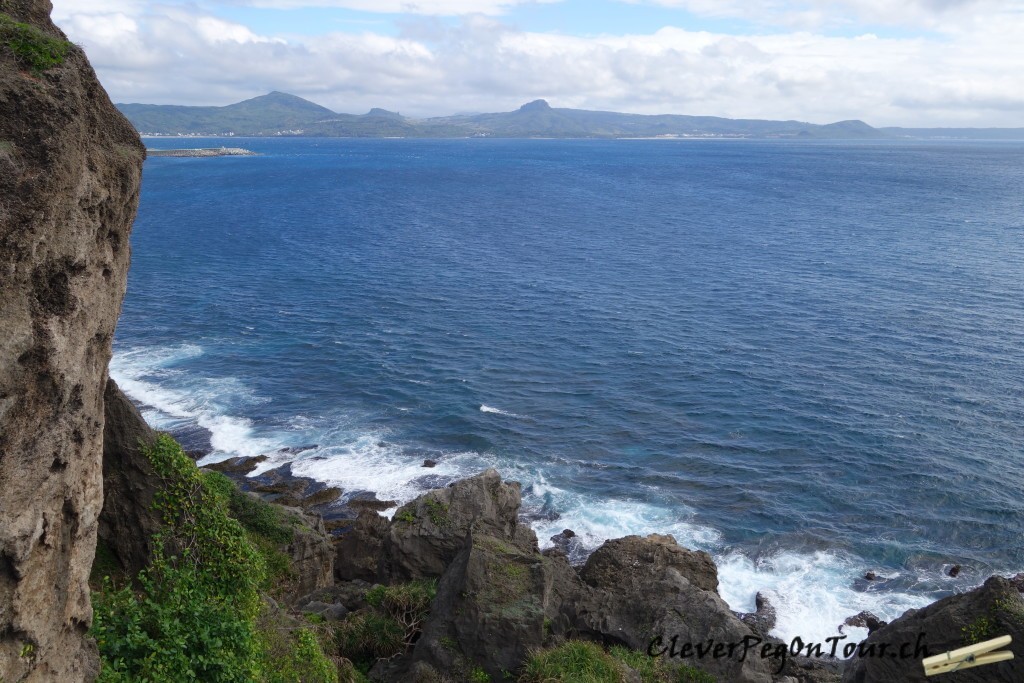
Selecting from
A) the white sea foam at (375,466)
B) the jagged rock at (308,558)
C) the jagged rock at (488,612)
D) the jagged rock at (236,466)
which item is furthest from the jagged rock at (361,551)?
the jagged rock at (236,466)

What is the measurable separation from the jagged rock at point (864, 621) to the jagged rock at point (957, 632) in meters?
13.5

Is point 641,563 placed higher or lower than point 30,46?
lower

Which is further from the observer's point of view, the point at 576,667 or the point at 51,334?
the point at 576,667

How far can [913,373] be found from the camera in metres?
68.4

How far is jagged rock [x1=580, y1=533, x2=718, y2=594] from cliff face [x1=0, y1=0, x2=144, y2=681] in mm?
24621

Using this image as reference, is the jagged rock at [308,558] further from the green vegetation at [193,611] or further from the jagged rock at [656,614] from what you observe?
the jagged rock at [656,614]

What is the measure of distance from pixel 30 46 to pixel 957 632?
31863 millimetres

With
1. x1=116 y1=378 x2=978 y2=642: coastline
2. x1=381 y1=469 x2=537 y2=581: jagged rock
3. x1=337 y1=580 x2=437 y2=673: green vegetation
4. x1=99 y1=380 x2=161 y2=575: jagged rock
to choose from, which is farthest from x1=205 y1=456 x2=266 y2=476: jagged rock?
x1=99 y1=380 x2=161 y2=575: jagged rock

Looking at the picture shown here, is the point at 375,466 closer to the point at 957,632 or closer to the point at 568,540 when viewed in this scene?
the point at 568,540

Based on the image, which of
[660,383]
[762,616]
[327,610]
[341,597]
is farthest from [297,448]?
[762,616]

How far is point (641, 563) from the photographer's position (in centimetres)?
3825

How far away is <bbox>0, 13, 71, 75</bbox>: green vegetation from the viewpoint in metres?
16.4

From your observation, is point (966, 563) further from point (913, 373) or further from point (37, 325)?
point (37, 325)

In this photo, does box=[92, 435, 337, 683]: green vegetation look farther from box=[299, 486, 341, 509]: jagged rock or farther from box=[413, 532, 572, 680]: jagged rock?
box=[299, 486, 341, 509]: jagged rock
